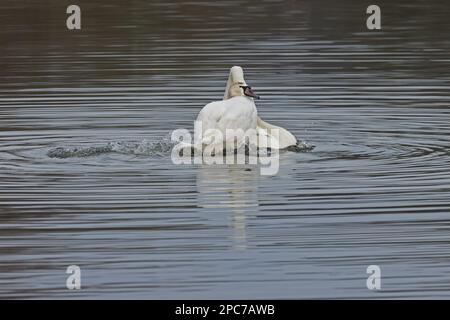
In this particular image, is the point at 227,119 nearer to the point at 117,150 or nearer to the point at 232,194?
the point at 117,150

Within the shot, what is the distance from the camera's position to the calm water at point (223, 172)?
10523 mm

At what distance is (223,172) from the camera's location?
14359 millimetres

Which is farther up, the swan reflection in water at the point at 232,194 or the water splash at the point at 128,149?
the water splash at the point at 128,149

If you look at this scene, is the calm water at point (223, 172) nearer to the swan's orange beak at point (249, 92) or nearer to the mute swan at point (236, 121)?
the mute swan at point (236, 121)

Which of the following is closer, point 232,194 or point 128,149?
point 232,194

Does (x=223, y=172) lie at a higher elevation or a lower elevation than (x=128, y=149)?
lower

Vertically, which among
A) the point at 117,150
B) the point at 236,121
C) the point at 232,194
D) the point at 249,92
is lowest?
the point at 232,194

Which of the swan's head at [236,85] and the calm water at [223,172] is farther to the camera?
the swan's head at [236,85]

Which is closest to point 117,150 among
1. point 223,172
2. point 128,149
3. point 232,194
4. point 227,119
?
point 128,149

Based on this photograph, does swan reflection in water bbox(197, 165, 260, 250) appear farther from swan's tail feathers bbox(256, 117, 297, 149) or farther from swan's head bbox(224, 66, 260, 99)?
swan's head bbox(224, 66, 260, 99)

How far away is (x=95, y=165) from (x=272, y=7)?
671 inches

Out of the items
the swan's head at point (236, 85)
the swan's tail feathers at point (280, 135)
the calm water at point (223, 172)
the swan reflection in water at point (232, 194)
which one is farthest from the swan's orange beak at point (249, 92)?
the swan reflection in water at point (232, 194)

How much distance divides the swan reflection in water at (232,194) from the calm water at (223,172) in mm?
18

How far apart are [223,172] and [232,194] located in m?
1.14
